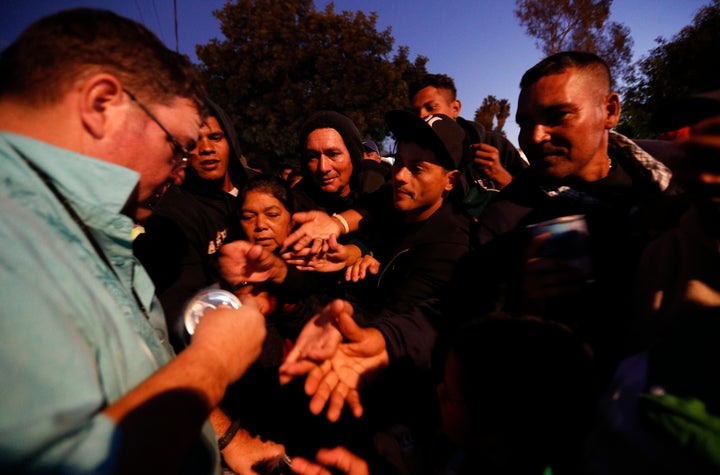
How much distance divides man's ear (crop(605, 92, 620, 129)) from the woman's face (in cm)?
279

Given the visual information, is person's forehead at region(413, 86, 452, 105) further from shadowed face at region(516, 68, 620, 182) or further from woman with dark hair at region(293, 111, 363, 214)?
shadowed face at region(516, 68, 620, 182)

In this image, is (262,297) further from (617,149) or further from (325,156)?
(617,149)

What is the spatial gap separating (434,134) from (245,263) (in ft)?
6.24

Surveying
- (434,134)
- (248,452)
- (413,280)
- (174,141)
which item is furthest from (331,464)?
(434,134)

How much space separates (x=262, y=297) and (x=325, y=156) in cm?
194

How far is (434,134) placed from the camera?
2.83 m

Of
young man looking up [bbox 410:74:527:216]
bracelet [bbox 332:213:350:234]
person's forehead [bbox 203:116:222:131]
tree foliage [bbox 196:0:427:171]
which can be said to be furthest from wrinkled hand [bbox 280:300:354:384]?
tree foliage [bbox 196:0:427:171]

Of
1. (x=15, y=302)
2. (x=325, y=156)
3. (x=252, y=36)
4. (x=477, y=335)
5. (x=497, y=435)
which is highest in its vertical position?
(x=252, y=36)

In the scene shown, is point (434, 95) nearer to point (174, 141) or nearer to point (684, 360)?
point (174, 141)

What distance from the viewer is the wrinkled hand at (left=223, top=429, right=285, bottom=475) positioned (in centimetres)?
241

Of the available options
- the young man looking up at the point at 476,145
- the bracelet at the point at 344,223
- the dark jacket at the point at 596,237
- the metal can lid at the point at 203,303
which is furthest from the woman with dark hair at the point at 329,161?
the dark jacket at the point at 596,237

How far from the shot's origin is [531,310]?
168 centimetres

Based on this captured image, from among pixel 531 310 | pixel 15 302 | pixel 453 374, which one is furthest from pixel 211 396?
pixel 531 310

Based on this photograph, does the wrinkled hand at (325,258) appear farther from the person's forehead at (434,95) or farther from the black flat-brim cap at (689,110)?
the person's forehead at (434,95)
